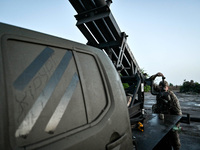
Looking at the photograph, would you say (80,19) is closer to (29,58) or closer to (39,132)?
(29,58)

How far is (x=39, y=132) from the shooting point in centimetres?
76

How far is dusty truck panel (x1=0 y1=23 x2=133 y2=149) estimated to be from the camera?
2.35ft

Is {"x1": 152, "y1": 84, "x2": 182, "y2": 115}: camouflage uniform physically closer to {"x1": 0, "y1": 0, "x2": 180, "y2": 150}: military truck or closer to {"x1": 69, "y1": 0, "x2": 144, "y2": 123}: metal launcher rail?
{"x1": 69, "y1": 0, "x2": 144, "y2": 123}: metal launcher rail

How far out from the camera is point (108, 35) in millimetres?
4441

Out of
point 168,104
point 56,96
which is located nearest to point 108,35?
point 168,104

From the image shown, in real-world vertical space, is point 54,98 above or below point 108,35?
below

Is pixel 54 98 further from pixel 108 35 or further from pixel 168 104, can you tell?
pixel 168 104

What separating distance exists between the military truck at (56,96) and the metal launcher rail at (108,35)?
2.32 m

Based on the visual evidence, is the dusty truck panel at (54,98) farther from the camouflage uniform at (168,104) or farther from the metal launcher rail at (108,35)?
the camouflage uniform at (168,104)

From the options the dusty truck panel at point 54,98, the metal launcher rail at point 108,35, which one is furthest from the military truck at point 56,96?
the metal launcher rail at point 108,35

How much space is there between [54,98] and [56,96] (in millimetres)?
20

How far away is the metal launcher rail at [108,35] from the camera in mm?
3730

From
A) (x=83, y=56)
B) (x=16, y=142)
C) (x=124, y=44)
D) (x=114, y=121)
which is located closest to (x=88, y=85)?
(x=83, y=56)

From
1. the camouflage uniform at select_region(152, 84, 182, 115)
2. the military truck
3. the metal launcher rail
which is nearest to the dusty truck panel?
the military truck
